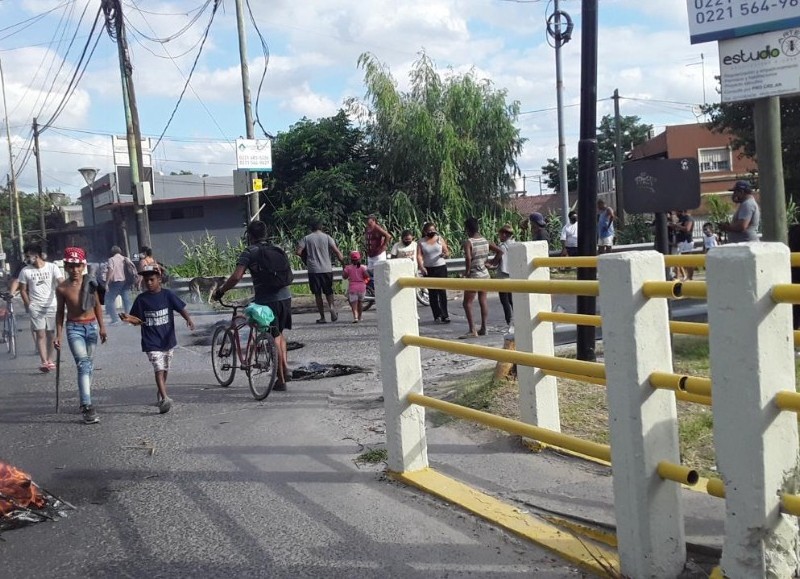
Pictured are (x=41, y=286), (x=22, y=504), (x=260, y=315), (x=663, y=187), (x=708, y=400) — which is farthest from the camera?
(x=41, y=286)

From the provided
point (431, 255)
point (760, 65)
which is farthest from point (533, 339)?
point (431, 255)

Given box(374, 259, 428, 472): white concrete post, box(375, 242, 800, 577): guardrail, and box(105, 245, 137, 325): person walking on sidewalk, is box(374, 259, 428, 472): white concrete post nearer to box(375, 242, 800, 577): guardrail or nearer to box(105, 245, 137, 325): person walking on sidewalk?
box(375, 242, 800, 577): guardrail

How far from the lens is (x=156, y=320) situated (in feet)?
29.3

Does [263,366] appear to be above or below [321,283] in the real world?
below

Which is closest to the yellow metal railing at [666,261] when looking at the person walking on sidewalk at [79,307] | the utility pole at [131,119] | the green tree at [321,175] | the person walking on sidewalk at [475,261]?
the person walking on sidewalk at [79,307]

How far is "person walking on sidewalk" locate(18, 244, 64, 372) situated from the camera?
41.8 ft

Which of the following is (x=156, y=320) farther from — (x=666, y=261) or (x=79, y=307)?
(x=666, y=261)

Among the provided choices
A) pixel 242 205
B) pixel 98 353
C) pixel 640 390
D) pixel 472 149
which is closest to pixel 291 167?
pixel 472 149

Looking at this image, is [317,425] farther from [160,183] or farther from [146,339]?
[160,183]

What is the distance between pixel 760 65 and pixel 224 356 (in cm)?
619

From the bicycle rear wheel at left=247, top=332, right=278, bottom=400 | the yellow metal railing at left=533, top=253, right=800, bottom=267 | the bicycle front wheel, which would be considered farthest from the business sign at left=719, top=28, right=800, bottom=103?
the bicycle front wheel

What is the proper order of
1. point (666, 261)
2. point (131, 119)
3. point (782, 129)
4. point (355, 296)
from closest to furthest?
point (666, 261), point (355, 296), point (131, 119), point (782, 129)

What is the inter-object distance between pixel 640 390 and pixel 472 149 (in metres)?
24.5

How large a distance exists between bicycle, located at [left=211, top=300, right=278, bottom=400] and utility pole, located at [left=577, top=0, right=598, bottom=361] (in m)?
3.19
